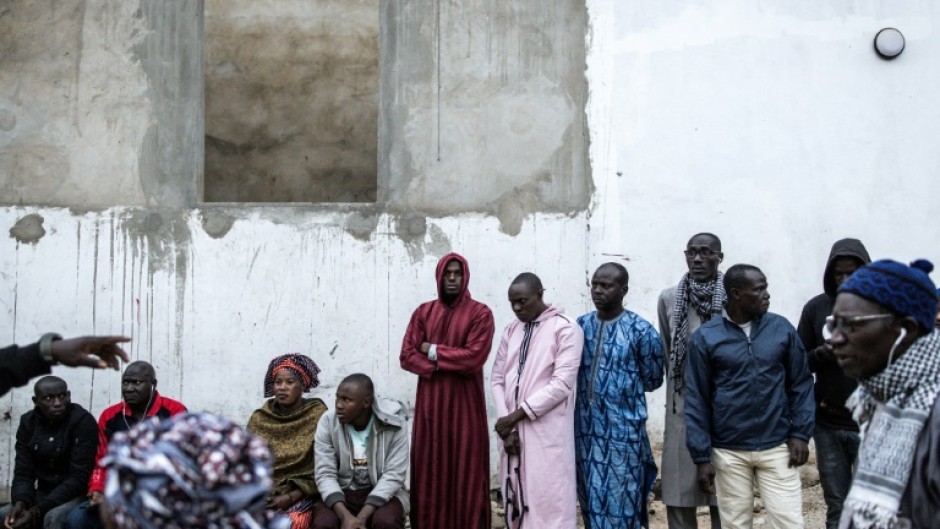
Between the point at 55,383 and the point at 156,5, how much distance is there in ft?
9.49

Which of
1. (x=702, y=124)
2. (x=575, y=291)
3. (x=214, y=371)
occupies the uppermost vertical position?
(x=702, y=124)

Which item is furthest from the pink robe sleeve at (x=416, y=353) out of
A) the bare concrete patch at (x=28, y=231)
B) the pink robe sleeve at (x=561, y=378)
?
the bare concrete patch at (x=28, y=231)

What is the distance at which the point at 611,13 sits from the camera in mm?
7473

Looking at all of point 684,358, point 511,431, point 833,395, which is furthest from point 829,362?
point 511,431

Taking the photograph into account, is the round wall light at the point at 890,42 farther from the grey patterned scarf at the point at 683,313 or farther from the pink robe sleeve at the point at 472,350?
the pink robe sleeve at the point at 472,350

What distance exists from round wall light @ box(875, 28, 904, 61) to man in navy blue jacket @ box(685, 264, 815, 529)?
295cm

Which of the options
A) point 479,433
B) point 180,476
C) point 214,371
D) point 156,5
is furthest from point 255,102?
point 180,476

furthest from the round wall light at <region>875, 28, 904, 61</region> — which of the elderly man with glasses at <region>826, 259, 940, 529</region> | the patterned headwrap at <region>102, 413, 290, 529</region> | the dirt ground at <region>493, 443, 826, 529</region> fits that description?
the patterned headwrap at <region>102, 413, 290, 529</region>

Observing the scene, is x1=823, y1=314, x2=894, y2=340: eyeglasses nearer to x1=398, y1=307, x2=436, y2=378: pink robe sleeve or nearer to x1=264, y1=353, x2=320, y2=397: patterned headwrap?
x1=398, y1=307, x2=436, y2=378: pink robe sleeve

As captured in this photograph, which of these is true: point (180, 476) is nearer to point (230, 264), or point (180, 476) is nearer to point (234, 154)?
point (230, 264)

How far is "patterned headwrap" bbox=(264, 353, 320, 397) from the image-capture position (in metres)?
6.22

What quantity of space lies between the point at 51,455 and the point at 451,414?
2459 millimetres

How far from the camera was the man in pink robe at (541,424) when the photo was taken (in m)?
5.79

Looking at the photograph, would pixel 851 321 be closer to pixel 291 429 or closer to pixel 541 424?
pixel 541 424
